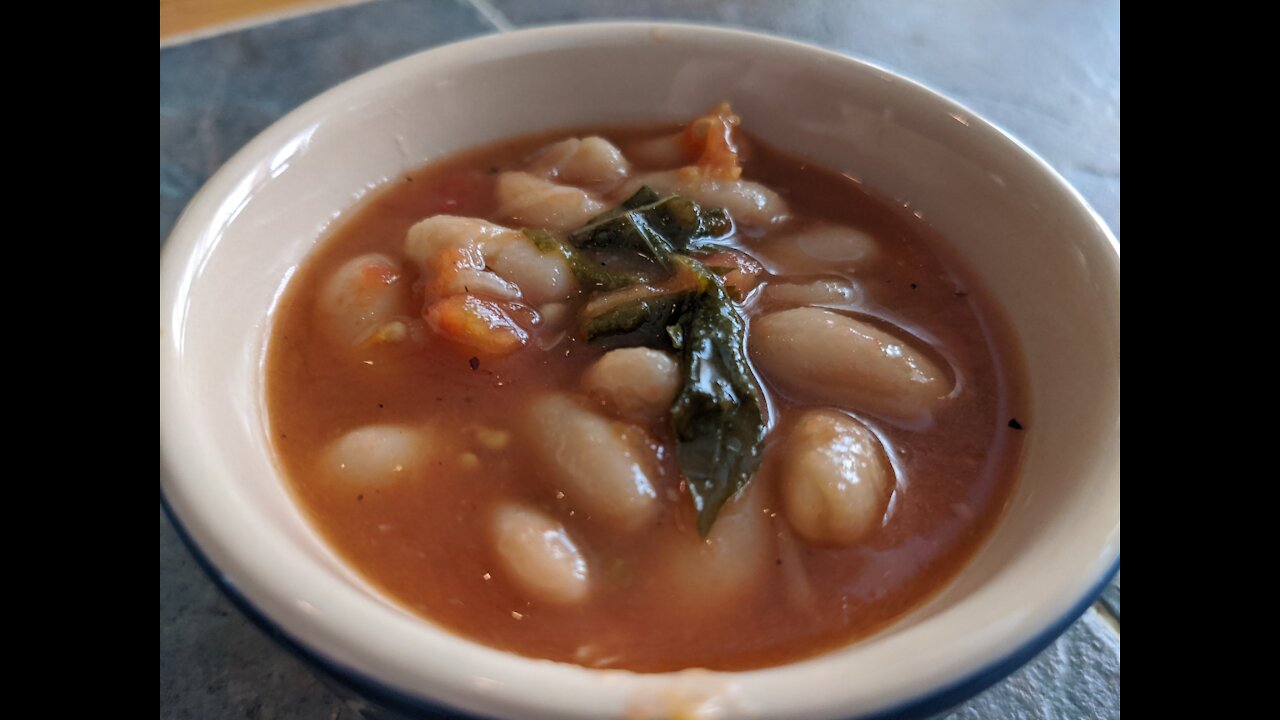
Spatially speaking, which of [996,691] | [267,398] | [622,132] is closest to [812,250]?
[622,132]

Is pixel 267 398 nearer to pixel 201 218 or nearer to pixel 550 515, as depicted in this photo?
pixel 201 218

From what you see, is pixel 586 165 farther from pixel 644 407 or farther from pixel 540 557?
pixel 540 557

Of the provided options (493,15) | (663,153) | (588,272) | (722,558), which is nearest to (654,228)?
(588,272)

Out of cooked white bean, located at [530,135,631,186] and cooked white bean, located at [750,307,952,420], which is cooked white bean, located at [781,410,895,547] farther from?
cooked white bean, located at [530,135,631,186]

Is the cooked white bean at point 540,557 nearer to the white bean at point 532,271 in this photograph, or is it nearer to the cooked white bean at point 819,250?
the white bean at point 532,271

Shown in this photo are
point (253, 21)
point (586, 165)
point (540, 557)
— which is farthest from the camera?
point (253, 21)

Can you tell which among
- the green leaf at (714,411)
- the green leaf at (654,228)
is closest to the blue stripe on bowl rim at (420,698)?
the green leaf at (714,411)

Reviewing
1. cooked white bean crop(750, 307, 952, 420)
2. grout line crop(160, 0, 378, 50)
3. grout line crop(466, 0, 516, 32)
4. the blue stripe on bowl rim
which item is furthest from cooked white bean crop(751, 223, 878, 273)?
grout line crop(160, 0, 378, 50)

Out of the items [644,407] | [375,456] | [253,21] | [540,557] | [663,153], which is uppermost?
[663,153]
